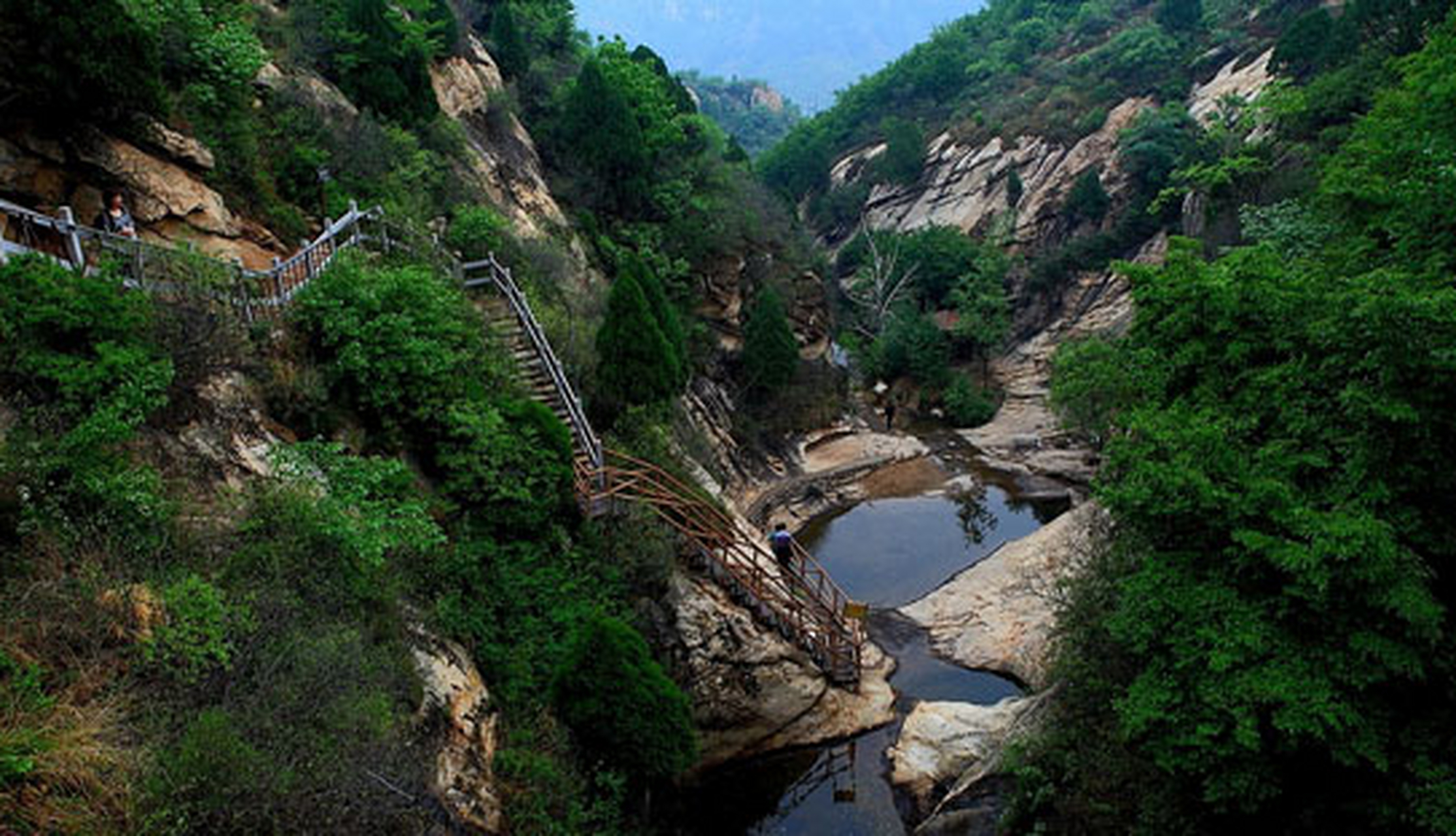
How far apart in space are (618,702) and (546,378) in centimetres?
724

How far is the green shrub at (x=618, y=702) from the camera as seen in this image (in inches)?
378

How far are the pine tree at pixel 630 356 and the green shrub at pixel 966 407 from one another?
21.6 meters

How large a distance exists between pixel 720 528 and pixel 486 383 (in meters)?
5.10

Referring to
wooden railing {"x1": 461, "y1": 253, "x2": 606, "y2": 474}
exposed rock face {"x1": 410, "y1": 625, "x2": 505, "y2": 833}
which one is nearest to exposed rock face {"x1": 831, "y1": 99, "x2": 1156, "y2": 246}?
wooden railing {"x1": 461, "y1": 253, "x2": 606, "y2": 474}

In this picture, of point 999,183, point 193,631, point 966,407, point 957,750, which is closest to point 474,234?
point 193,631

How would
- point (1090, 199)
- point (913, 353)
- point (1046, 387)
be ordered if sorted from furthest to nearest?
point (1090, 199) < point (913, 353) < point (1046, 387)

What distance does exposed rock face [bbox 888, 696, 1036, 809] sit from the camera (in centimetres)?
1298

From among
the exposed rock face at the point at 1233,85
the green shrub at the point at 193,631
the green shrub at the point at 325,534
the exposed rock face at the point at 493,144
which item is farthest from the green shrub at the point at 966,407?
the green shrub at the point at 193,631

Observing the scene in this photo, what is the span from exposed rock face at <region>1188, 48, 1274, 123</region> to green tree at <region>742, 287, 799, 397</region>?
2473cm

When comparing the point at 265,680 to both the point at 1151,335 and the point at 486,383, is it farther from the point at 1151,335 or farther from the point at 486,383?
the point at 1151,335

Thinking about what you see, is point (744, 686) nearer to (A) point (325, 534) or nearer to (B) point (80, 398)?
(A) point (325, 534)

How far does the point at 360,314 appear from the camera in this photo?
10734 millimetres

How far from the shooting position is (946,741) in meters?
13.8

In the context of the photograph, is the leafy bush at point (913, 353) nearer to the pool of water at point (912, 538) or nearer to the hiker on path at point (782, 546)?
the pool of water at point (912, 538)
